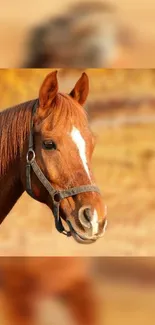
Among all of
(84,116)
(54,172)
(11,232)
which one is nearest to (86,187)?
(54,172)

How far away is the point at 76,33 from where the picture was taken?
3717mm

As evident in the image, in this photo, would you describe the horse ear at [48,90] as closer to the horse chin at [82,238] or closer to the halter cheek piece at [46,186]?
the halter cheek piece at [46,186]

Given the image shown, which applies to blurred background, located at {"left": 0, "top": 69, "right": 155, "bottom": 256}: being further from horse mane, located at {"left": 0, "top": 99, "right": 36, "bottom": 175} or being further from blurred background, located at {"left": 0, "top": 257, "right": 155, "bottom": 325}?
horse mane, located at {"left": 0, "top": 99, "right": 36, "bottom": 175}

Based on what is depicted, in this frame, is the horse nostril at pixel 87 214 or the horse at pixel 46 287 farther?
the horse at pixel 46 287

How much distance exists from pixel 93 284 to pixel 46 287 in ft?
1.04

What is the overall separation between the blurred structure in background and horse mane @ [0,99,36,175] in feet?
6.98

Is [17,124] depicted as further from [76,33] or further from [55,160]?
[76,33]

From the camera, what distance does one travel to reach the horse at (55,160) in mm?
1530

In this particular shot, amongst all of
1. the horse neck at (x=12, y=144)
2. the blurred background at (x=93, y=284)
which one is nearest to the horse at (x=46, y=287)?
the blurred background at (x=93, y=284)

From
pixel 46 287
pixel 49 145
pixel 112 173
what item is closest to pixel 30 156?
pixel 49 145

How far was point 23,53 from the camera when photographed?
12.3ft

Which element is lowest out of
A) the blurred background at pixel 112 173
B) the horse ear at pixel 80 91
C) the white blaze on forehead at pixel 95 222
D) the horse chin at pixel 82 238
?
the blurred background at pixel 112 173

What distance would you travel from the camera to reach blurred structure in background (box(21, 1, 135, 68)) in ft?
12.2

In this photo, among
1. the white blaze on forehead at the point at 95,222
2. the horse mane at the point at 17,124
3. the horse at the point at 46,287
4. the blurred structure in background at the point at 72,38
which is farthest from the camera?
Answer: the horse at the point at 46,287
